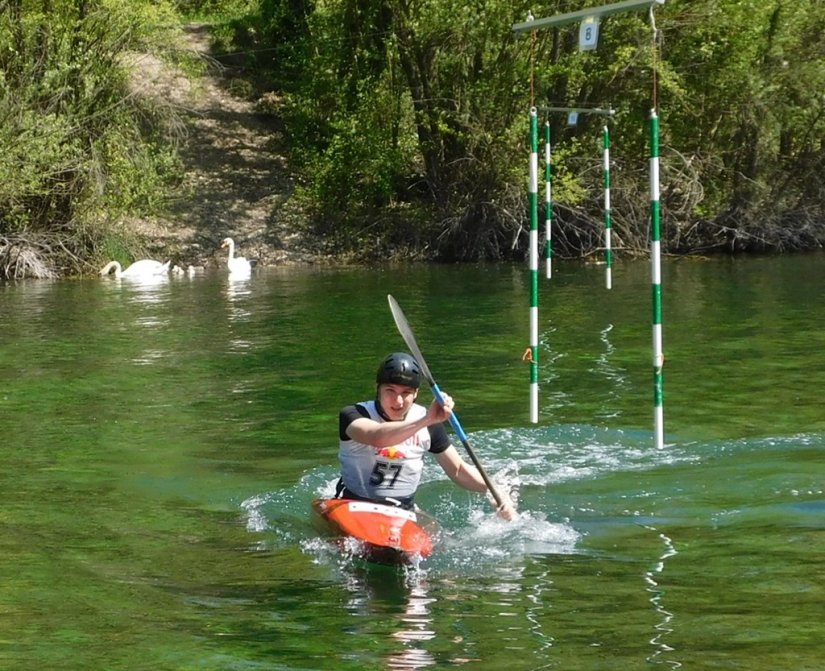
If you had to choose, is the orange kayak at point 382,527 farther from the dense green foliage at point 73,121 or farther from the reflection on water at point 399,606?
the dense green foliage at point 73,121

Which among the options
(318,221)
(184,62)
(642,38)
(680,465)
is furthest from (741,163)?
(680,465)

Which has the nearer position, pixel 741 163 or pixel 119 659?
pixel 119 659

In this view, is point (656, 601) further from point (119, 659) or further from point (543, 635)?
point (119, 659)

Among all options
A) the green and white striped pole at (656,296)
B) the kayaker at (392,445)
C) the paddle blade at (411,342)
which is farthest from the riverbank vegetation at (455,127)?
the kayaker at (392,445)

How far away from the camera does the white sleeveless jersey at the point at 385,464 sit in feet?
27.7

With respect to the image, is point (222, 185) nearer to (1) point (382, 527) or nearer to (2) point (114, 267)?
(2) point (114, 267)

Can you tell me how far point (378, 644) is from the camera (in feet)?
20.1

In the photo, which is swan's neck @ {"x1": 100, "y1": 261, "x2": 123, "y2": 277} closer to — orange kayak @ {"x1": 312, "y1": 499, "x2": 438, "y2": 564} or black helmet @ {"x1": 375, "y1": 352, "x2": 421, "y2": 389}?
orange kayak @ {"x1": 312, "y1": 499, "x2": 438, "y2": 564}

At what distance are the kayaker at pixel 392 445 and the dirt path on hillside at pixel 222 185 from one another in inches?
921

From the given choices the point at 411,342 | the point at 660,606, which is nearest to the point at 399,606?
the point at 660,606

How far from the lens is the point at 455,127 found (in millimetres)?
33438

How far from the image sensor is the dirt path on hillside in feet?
111

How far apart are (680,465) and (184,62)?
2272 centimetres

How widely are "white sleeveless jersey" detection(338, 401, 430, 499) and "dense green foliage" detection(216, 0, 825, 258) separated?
23209mm
